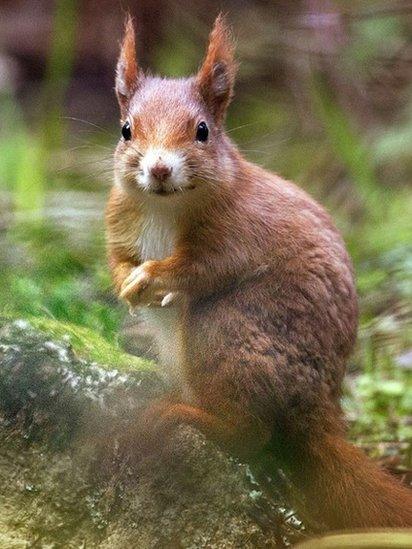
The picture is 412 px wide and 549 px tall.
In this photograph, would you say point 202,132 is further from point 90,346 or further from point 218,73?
point 90,346

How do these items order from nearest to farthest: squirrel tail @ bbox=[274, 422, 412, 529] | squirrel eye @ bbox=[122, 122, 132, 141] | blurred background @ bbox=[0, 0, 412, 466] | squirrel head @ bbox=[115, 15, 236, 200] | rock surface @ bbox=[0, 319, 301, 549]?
rock surface @ bbox=[0, 319, 301, 549]
squirrel tail @ bbox=[274, 422, 412, 529]
squirrel head @ bbox=[115, 15, 236, 200]
squirrel eye @ bbox=[122, 122, 132, 141]
blurred background @ bbox=[0, 0, 412, 466]

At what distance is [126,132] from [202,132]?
289 millimetres

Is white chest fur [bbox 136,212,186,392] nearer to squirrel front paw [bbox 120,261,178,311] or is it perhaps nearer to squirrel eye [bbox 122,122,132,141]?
squirrel front paw [bbox 120,261,178,311]

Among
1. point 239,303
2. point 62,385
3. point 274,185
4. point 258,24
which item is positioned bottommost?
point 62,385

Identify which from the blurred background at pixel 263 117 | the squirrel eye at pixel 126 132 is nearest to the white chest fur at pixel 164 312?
the squirrel eye at pixel 126 132

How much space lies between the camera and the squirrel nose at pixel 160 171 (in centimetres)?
395

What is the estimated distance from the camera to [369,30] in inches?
400

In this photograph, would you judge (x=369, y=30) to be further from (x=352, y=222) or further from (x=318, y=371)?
(x=318, y=371)

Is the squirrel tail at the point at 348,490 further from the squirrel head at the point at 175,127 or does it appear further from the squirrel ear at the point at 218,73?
the squirrel ear at the point at 218,73

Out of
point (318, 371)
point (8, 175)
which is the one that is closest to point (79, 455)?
point (318, 371)

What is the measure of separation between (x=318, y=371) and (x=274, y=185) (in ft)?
2.69

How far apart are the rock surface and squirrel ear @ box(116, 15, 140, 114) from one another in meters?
1.16

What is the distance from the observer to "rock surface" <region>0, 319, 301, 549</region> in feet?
12.1

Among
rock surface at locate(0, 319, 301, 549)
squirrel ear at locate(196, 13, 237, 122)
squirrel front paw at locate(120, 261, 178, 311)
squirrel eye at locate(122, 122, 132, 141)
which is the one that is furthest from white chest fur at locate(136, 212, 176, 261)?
rock surface at locate(0, 319, 301, 549)
